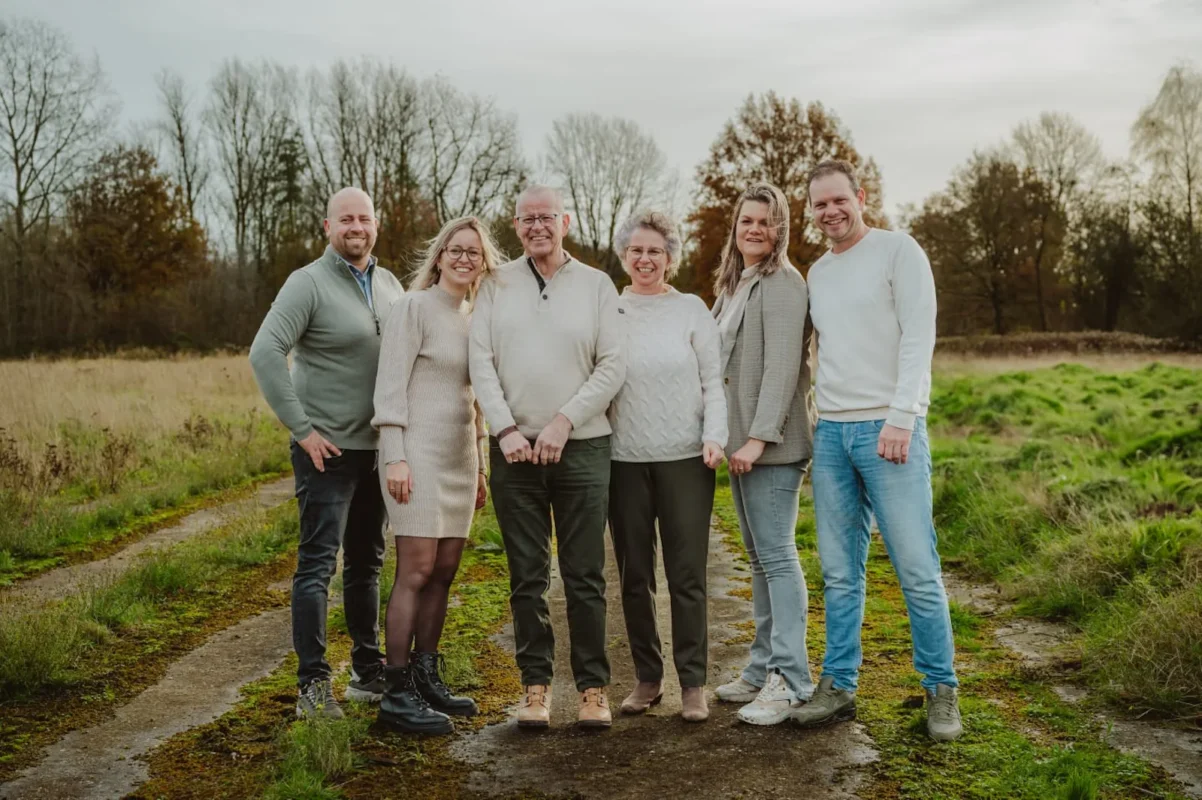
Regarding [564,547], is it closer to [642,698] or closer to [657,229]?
[642,698]

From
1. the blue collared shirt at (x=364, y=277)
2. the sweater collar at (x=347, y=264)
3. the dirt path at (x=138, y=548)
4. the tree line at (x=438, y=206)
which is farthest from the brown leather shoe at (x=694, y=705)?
the tree line at (x=438, y=206)

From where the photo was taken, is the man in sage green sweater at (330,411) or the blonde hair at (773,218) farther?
the blonde hair at (773,218)

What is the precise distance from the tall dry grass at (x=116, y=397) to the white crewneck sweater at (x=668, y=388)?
8.44m

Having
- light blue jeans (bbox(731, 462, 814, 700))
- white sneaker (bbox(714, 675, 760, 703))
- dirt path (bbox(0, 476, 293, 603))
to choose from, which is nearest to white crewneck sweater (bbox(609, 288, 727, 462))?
light blue jeans (bbox(731, 462, 814, 700))

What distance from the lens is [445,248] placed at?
4301 mm

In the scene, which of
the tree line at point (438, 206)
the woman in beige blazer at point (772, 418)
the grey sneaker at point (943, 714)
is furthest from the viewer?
the tree line at point (438, 206)

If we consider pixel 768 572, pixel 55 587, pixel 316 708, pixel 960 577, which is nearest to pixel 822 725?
pixel 768 572

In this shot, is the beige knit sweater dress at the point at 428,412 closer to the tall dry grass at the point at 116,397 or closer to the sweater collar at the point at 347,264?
the sweater collar at the point at 347,264

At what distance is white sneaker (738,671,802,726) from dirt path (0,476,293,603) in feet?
14.2

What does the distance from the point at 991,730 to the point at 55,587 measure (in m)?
5.77

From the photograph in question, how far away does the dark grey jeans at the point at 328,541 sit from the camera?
426 cm

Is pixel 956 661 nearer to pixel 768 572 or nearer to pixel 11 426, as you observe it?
pixel 768 572

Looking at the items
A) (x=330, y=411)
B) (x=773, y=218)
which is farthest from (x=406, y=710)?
(x=773, y=218)

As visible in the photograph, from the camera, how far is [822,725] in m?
4.07
